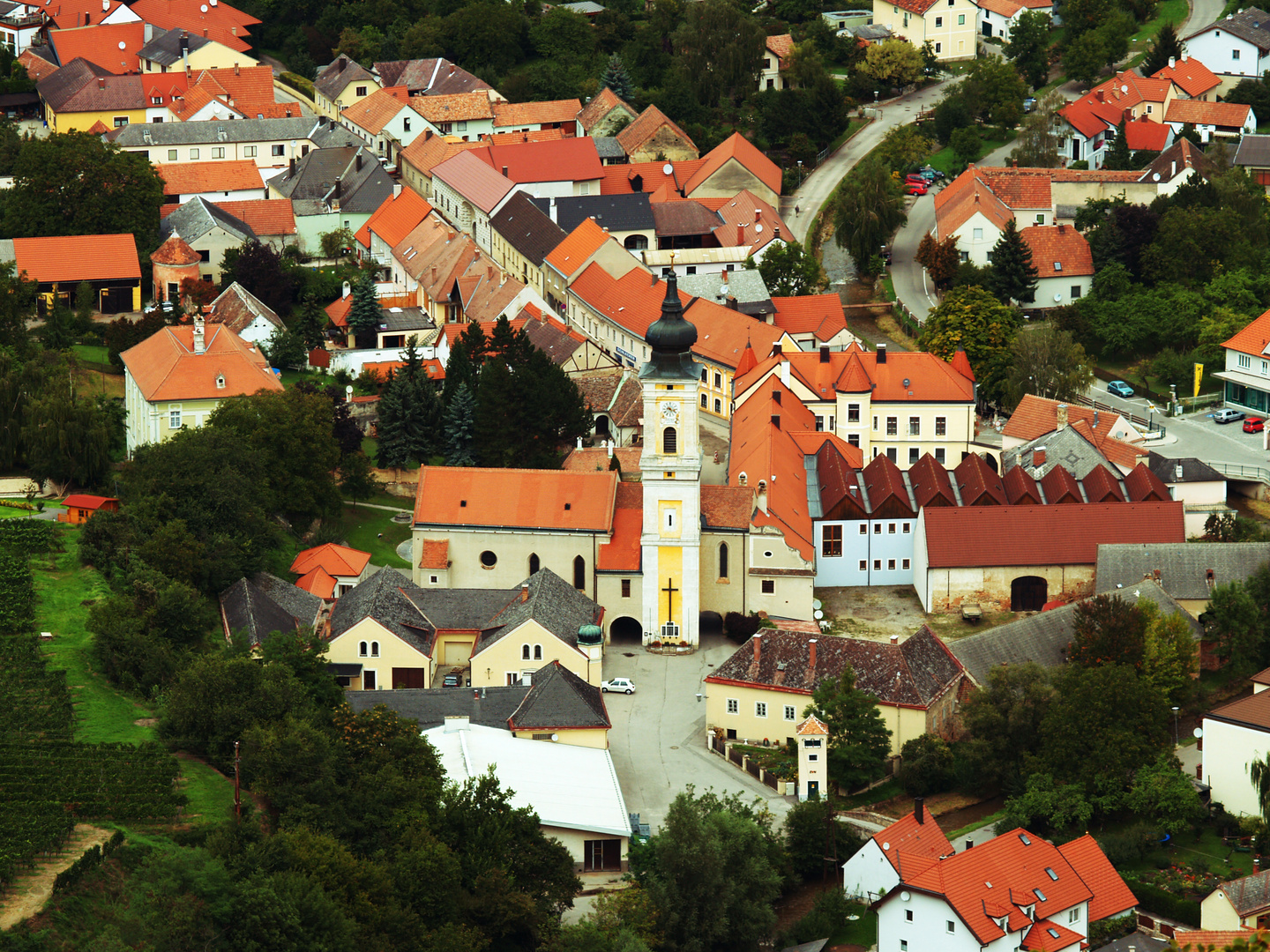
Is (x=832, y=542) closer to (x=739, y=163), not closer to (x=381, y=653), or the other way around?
(x=381, y=653)

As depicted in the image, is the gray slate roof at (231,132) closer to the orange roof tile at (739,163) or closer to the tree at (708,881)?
the orange roof tile at (739,163)

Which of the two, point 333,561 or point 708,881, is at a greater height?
point 333,561

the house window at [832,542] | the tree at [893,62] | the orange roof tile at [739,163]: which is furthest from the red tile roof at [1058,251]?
the tree at [893,62]

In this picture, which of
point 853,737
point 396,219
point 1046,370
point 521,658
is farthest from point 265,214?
point 853,737

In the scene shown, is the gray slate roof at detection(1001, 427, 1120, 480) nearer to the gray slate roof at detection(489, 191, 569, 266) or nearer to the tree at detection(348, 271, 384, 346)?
the tree at detection(348, 271, 384, 346)

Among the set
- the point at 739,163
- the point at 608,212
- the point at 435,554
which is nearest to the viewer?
the point at 435,554

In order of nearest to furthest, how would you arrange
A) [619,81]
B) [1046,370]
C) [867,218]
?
[1046,370] < [867,218] < [619,81]

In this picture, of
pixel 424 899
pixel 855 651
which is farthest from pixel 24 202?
pixel 424 899

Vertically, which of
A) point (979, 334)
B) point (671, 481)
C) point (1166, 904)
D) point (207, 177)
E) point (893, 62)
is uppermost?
point (893, 62)
